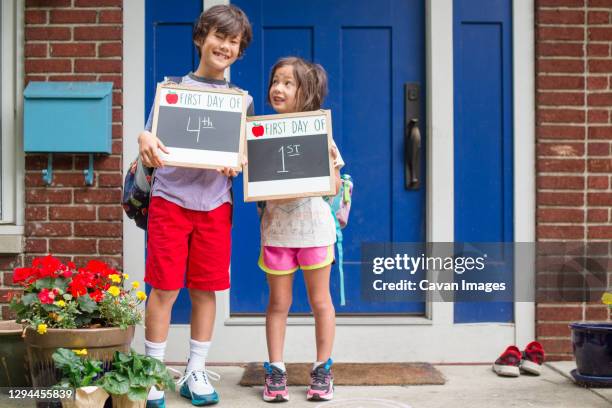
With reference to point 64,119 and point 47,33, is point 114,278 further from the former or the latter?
point 47,33

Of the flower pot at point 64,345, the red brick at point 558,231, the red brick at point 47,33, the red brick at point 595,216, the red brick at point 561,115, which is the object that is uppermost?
the red brick at point 47,33

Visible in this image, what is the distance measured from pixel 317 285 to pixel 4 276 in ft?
5.91

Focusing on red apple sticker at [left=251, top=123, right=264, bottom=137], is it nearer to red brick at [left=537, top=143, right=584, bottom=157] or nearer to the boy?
the boy

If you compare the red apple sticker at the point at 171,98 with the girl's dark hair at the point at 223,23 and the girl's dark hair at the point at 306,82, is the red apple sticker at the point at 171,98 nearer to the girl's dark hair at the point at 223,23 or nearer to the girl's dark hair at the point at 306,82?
the girl's dark hair at the point at 223,23

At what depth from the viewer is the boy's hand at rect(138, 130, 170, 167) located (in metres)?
3.07

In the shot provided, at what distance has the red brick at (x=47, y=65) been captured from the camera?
4.09m

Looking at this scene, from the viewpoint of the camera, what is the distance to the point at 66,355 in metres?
2.90

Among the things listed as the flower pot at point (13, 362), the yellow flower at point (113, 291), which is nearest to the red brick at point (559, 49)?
the yellow flower at point (113, 291)

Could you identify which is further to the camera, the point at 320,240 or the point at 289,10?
the point at 289,10

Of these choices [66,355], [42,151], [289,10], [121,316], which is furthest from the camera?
[289,10]

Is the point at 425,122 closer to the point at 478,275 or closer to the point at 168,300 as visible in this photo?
the point at 478,275

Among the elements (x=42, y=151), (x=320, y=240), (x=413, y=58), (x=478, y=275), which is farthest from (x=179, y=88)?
(x=478, y=275)

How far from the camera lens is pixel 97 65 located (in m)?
4.10

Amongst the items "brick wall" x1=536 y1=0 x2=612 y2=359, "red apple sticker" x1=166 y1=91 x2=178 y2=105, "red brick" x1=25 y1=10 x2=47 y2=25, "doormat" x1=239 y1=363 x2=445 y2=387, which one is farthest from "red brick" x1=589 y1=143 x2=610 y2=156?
"red brick" x1=25 y1=10 x2=47 y2=25
